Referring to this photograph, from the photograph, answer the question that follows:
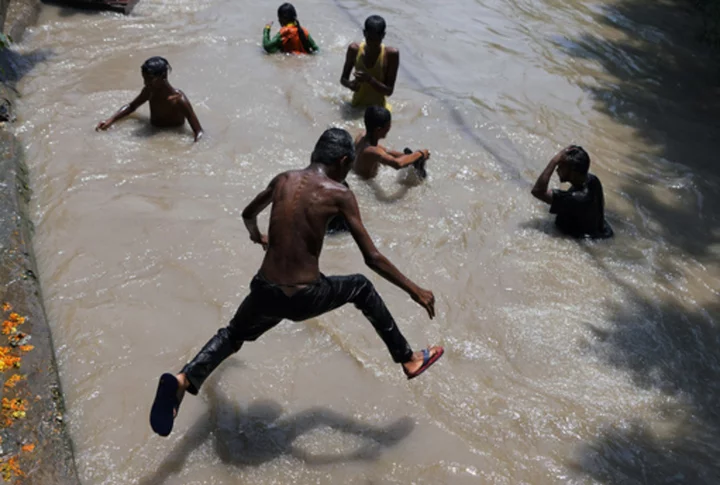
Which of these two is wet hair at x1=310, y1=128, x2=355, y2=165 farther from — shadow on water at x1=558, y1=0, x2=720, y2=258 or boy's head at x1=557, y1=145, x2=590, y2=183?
shadow on water at x1=558, y1=0, x2=720, y2=258

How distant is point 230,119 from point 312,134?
35.4 inches

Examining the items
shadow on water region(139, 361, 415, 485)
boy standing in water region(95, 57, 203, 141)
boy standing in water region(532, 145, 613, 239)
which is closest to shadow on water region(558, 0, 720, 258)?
boy standing in water region(532, 145, 613, 239)

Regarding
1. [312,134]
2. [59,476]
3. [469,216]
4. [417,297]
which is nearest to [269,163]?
[312,134]

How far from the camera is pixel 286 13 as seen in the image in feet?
28.4

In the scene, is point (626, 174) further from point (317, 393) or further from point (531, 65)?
point (317, 393)

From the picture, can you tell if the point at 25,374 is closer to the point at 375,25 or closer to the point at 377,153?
the point at 377,153

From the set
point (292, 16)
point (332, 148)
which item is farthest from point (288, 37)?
point (332, 148)

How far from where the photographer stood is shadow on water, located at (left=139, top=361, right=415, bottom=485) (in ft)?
11.8

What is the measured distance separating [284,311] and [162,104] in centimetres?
393

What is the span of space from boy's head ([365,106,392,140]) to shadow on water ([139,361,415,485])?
105 inches

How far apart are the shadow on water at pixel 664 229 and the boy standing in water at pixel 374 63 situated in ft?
8.75

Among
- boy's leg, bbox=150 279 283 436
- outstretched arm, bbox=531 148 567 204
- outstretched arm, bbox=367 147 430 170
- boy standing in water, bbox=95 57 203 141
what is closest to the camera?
boy's leg, bbox=150 279 283 436

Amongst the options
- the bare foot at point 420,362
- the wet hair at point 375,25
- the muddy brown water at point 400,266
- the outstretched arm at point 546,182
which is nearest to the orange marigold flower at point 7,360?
the muddy brown water at point 400,266

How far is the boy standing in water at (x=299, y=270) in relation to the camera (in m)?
3.28
